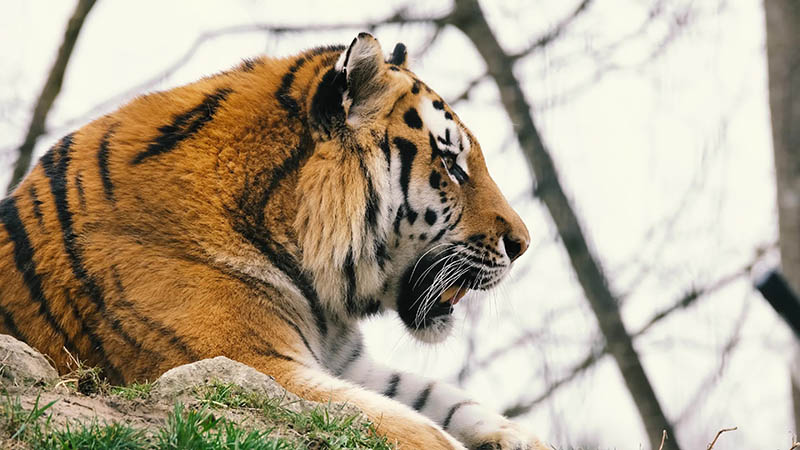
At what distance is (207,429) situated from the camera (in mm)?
3061

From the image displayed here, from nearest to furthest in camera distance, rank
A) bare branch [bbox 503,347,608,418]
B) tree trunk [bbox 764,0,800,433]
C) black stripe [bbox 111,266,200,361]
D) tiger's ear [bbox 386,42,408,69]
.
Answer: black stripe [bbox 111,266,200,361]
tiger's ear [bbox 386,42,408,69]
tree trunk [bbox 764,0,800,433]
bare branch [bbox 503,347,608,418]

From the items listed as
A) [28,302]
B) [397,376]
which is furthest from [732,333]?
[28,302]

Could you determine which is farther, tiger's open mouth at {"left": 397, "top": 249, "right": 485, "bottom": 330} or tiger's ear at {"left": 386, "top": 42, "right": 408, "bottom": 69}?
tiger's ear at {"left": 386, "top": 42, "right": 408, "bottom": 69}

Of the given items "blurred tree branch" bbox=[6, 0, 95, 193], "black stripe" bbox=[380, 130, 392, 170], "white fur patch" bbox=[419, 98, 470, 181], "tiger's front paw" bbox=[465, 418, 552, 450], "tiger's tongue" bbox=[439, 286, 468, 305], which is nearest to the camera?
"tiger's front paw" bbox=[465, 418, 552, 450]

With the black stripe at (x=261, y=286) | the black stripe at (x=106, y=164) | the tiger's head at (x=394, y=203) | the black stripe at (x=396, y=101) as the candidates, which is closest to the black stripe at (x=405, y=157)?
the tiger's head at (x=394, y=203)

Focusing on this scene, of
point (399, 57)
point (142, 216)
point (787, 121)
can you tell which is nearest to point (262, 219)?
point (142, 216)

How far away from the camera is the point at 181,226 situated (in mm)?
4309

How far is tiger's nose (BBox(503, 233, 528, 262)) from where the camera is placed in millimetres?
4863

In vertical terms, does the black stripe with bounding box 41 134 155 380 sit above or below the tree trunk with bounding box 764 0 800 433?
above

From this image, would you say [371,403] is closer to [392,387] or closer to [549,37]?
[392,387]

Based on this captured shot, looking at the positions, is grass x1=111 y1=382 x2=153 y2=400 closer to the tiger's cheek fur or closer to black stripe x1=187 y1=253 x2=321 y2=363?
black stripe x1=187 y1=253 x2=321 y2=363

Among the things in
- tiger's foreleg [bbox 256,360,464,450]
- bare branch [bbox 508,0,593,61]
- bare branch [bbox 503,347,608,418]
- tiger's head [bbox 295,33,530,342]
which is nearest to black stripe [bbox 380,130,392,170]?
tiger's head [bbox 295,33,530,342]

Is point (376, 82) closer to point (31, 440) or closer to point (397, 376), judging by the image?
point (397, 376)

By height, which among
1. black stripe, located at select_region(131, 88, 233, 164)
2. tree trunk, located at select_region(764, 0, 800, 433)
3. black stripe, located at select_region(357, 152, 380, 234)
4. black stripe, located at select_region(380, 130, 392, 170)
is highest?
black stripe, located at select_region(131, 88, 233, 164)
